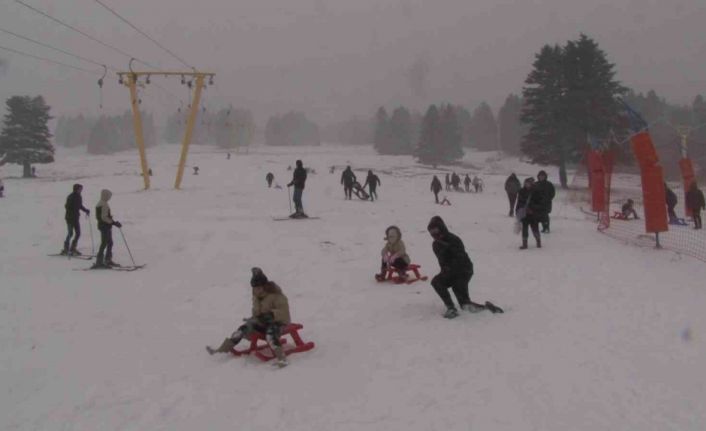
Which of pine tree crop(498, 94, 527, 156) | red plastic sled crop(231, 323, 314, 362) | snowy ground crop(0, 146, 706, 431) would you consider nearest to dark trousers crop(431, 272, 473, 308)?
snowy ground crop(0, 146, 706, 431)

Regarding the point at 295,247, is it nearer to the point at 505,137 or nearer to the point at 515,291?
the point at 515,291

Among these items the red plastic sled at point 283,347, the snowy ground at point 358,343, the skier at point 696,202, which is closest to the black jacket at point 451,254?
the snowy ground at point 358,343

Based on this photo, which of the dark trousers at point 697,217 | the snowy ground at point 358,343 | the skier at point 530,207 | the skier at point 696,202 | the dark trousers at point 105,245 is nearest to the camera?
the snowy ground at point 358,343

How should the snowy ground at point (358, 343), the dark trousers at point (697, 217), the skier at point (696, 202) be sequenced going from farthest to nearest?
the skier at point (696, 202) < the dark trousers at point (697, 217) < the snowy ground at point (358, 343)

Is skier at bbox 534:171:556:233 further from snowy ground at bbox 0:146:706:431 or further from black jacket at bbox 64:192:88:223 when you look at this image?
black jacket at bbox 64:192:88:223

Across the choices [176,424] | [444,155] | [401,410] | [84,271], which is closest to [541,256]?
[401,410]

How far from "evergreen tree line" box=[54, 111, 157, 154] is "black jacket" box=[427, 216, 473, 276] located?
6018 inches

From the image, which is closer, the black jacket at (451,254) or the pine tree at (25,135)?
the black jacket at (451,254)

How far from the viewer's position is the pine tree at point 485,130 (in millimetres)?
125419

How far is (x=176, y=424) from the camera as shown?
520 cm

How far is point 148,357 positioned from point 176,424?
2177 millimetres

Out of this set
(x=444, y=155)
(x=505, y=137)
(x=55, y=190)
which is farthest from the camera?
(x=505, y=137)

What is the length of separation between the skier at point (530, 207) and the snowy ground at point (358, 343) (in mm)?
716

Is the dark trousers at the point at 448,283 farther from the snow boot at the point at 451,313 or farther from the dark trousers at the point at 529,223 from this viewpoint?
the dark trousers at the point at 529,223
